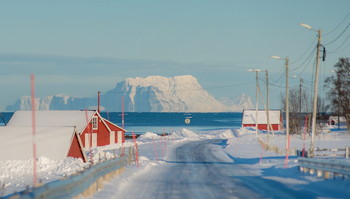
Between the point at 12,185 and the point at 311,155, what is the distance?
56.8 ft

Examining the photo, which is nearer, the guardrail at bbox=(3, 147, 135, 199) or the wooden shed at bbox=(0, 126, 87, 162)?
the guardrail at bbox=(3, 147, 135, 199)

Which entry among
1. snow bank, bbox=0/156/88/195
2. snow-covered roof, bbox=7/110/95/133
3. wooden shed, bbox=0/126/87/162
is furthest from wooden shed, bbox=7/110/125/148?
snow bank, bbox=0/156/88/195

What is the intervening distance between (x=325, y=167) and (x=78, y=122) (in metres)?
52.4

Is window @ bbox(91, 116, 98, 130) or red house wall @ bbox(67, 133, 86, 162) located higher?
window @ bbox(91, 116, 98, 130)

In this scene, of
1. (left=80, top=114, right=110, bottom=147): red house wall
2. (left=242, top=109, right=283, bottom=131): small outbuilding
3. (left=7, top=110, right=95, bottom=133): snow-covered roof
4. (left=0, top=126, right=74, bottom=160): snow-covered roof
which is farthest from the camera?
(left=242, top=109, right=283, bottom=131): small outbuilding

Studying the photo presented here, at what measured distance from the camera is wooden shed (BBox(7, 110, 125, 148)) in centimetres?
7225

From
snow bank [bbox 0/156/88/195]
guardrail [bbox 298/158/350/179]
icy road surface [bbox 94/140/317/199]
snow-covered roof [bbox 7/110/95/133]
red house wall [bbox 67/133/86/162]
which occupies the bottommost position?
snow bank [bbox 0/156/88/195]

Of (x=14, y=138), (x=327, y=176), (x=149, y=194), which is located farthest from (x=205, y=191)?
Answer: (x=14, y=138)

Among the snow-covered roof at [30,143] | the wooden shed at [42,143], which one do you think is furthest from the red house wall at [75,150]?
the snow-covered roof at [30,143]

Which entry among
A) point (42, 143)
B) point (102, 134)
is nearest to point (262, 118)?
point (102, 134)

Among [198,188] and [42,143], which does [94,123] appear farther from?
[198,188]

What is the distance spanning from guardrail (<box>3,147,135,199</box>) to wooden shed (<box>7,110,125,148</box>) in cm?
4745

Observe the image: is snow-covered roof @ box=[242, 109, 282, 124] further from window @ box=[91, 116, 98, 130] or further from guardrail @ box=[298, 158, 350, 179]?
guardrail @ box=[298, 158, 350, 179]

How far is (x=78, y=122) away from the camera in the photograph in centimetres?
7294
